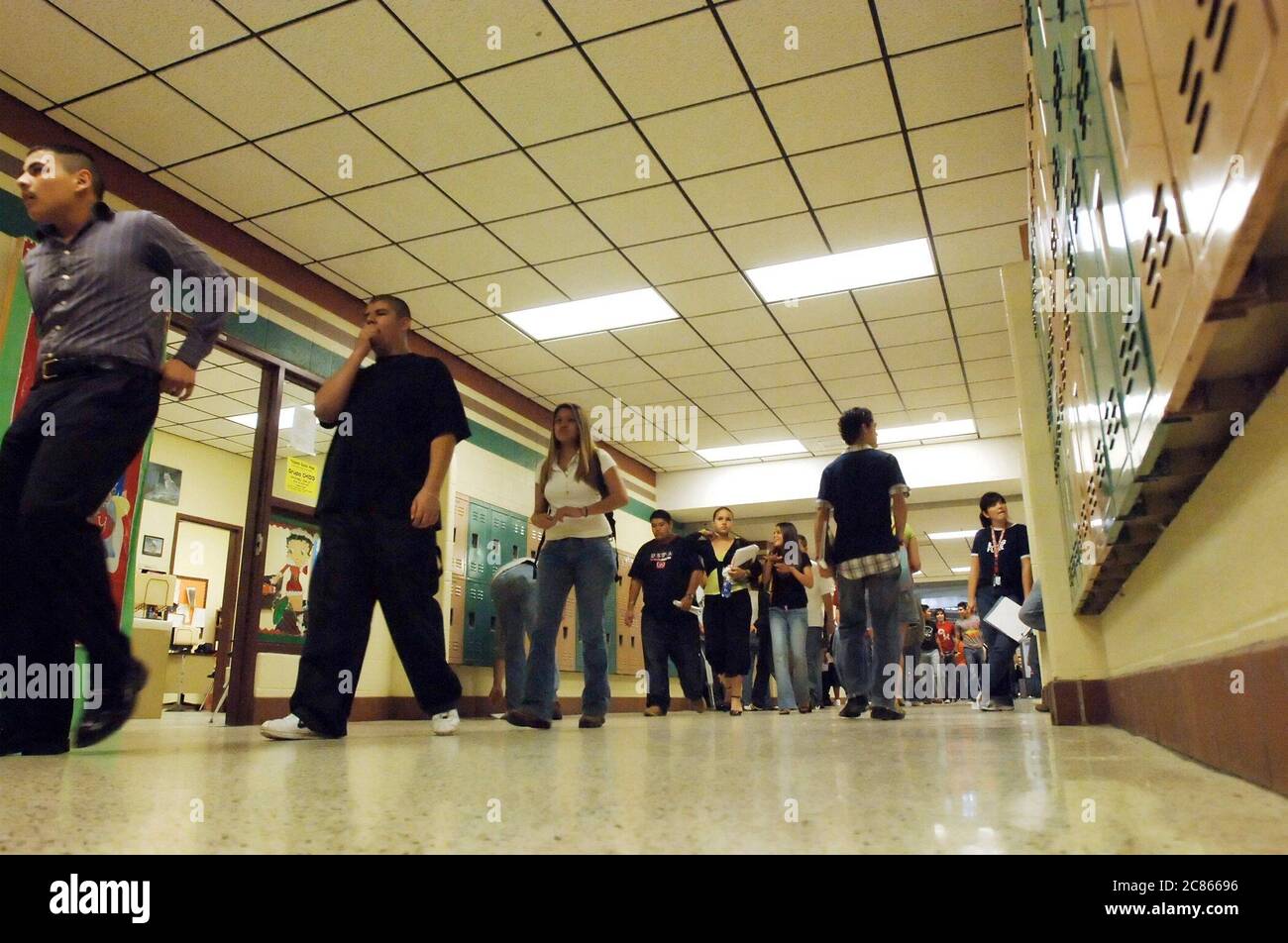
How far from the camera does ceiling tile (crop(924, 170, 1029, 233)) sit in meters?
4.68

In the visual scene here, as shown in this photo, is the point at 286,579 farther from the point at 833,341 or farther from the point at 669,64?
the point at 669,64

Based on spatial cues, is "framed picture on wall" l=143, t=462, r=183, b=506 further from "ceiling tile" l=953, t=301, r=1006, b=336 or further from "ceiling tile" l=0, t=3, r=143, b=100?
"ceiling tile" l=953, t=301, r=1006, b=336

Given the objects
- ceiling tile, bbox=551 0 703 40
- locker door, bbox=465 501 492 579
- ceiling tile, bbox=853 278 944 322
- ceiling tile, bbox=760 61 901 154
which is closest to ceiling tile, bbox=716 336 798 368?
ceiling tile, bbox=853 278 944 322

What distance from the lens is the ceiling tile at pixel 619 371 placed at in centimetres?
730

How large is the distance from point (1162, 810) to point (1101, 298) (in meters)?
0.72

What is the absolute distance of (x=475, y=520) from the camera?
23.3 feet

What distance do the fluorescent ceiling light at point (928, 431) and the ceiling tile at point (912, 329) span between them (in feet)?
7.29

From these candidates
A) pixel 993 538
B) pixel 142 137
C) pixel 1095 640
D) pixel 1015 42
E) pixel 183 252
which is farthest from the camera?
pixel 993 538

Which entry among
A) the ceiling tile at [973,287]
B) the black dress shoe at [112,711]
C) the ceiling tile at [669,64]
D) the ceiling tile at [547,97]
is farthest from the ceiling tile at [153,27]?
the ceiling tile at [973,287]

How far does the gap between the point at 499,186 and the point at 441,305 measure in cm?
166

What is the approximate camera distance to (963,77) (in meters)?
3.83

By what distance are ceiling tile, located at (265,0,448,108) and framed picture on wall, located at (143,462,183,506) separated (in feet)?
20.5

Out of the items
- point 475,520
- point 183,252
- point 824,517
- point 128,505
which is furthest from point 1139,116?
point 475,520
